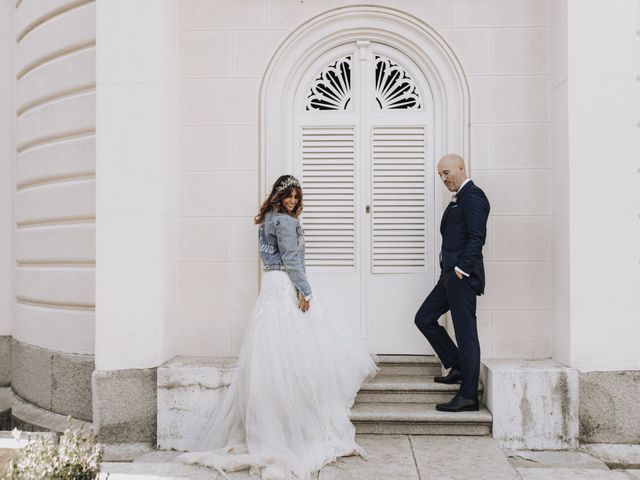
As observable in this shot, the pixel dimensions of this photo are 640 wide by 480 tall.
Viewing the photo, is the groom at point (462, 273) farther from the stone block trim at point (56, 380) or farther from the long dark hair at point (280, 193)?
the stone block trim at point (56, 380)

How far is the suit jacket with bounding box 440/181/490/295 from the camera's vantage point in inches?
209

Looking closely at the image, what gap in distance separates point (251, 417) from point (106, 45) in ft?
11.3

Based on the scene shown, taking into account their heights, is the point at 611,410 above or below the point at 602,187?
below

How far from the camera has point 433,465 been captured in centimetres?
475

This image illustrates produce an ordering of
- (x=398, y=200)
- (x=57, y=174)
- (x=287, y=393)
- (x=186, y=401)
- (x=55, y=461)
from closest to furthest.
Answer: (x=55, y=461), (x=287, y=393), (x=186, y=401), (x=398, y=200), (x=57, y=174)

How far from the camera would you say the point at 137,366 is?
5512 millimetres

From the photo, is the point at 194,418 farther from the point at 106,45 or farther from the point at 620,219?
the point at 620,219

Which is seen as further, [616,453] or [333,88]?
[333,88]

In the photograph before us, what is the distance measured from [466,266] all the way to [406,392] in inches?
50.9

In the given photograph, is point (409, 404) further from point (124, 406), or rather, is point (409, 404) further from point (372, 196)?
point (124, 406)

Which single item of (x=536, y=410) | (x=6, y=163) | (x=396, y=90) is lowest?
(x=536, y=410)

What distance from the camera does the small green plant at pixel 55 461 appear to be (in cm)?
306

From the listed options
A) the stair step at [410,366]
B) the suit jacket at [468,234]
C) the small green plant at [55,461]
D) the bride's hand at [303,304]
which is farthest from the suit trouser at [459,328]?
the small green plant at [55,461]

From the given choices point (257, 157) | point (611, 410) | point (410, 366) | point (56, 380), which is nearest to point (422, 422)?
point (410, 366)
